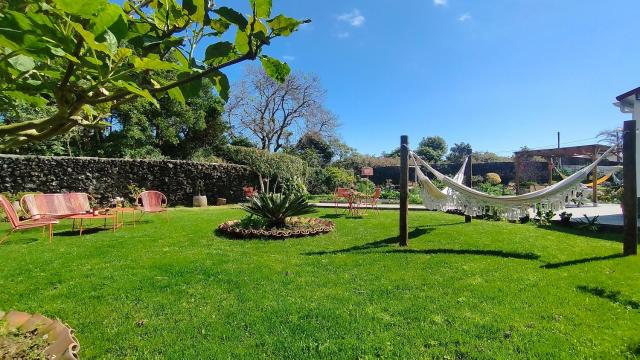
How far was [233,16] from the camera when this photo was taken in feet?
2.07

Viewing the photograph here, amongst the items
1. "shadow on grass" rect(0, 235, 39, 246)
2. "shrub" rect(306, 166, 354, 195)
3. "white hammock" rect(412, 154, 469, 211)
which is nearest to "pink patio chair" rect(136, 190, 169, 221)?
"shadow on grass" rect(0, 235, 39, 246)

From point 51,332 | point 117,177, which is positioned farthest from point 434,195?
point 117,177

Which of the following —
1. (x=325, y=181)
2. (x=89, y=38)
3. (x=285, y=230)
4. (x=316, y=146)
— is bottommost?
(x=285, y=230)

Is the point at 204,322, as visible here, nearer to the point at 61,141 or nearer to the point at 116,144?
the point at 61,141

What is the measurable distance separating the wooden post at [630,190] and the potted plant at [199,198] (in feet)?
35.7

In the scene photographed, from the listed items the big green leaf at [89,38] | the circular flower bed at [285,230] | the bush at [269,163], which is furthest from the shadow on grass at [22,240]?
the bush at [269,163]

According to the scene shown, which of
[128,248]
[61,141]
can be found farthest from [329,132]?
[128,248]

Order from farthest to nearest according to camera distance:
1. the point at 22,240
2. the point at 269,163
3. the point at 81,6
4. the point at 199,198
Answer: the point at 269,163 < the point at 199,198 < the point at 22,240 < the point at 81,6

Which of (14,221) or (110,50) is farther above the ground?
(110,50)

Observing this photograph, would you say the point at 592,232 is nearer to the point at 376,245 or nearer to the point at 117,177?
the point at 376,245

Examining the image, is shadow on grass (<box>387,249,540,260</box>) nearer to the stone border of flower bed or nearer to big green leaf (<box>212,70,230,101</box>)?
the stone border of flower bed

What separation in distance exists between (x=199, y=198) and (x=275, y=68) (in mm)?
12105

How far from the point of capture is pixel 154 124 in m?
16.2

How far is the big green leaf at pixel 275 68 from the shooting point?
0.71 m
